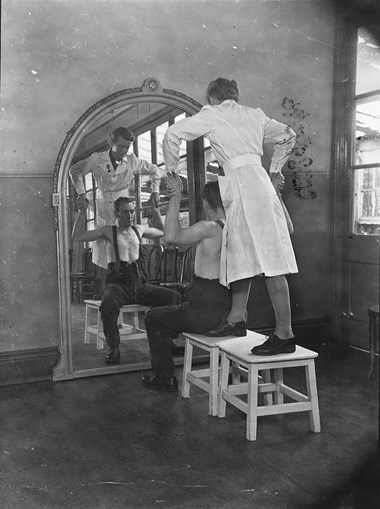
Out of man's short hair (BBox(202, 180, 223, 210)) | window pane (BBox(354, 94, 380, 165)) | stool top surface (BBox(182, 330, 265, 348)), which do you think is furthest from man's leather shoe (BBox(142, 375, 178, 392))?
window pane (BBox(354, 94, 380, 165))

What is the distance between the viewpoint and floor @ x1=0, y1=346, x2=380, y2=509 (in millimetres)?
1493

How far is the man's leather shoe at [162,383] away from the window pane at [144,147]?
3.54ft

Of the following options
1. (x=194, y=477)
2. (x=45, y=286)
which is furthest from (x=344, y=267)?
(x=45, y=286)

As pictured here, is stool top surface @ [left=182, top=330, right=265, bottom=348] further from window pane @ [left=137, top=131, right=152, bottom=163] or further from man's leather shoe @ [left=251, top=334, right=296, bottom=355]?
window pane @ [left=137, top=131, right=152, bottom=163]

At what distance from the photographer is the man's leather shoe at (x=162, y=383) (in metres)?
2.61

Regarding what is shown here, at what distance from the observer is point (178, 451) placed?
74.4 inches

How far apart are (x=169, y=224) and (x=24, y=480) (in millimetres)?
1112

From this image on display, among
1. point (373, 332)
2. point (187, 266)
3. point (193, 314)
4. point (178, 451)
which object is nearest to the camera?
point (373, 332)

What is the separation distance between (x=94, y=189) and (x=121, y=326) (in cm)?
72

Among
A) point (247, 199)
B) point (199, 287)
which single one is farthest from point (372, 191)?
point (199, 287)

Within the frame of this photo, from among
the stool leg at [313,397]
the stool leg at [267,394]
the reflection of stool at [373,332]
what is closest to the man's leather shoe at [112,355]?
the stool leg at [267,394]

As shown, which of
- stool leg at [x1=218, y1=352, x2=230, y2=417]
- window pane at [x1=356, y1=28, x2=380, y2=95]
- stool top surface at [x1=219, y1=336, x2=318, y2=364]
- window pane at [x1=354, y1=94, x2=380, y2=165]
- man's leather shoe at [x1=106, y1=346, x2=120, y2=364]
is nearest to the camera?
window pane at [x1=356, y1=28, x2=380, y2=95]

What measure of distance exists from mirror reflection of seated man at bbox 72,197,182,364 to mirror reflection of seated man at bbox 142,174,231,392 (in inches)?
14.6

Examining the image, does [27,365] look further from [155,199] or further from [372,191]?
[372,191]
